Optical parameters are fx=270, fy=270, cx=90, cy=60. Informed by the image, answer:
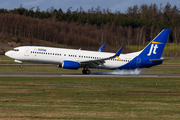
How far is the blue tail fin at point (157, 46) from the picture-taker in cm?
4334

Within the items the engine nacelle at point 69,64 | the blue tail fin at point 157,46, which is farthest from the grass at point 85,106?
the blue tail fin at point 157,46

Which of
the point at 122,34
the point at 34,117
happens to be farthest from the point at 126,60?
the point at 122,34

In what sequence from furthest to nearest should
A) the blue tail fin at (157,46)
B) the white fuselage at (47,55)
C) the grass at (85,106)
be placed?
the blue tail fin at (157,46) → the white fuselage at (47,55) → the grass at (85,106)

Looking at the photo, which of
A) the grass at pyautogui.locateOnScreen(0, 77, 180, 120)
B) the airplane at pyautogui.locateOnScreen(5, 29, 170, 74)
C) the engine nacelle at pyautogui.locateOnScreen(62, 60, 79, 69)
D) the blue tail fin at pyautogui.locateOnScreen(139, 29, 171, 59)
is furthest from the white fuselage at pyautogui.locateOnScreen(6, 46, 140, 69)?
the grass at pyautogui.locateOnScreen(0, 77, 180, 120)

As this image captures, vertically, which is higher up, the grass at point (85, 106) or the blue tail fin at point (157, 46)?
the blue tail fin at point (157, 46)

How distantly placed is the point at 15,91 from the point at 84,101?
813cm

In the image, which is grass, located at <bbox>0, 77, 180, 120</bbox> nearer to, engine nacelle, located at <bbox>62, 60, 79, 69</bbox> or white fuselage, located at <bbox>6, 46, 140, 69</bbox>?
engine nacelle, located at <bbox>62, 60, 79, 69</bbox>

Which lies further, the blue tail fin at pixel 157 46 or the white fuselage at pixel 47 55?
the blue tail fin at pixel 157 46

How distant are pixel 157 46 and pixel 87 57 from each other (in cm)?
1146

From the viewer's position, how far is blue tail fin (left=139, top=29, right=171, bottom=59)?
43.3m

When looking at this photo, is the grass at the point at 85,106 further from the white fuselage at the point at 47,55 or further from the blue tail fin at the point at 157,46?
the blue tail fin at the point at 157,46

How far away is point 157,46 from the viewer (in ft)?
143

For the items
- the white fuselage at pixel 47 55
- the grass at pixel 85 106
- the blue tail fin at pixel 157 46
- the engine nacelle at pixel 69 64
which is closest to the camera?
the grass at pixel 85 106

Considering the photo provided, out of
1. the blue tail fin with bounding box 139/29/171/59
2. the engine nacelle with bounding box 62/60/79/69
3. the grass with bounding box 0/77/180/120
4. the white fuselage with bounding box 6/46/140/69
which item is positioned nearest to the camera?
the grass with bounding box 0/77/180/120
